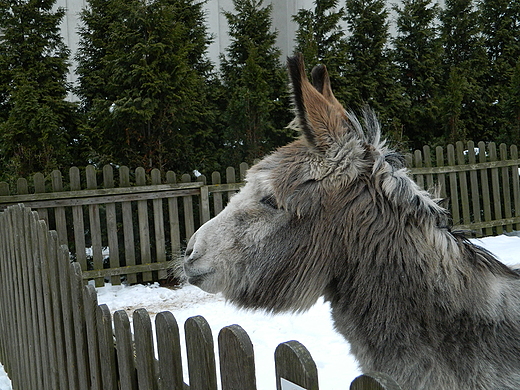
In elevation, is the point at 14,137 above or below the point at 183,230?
above

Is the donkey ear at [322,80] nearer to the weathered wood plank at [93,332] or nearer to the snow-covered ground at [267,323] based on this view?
the snow-covered ground at [267,323]

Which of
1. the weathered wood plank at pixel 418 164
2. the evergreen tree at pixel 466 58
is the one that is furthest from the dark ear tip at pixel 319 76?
the evergreen tree at pixel 466 58

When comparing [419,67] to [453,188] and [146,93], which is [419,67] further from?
[146,93]

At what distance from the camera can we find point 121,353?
1844 mm

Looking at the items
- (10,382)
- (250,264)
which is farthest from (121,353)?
(10,382)

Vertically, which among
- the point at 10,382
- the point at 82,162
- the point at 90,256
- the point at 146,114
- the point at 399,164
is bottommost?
the point at 10,382

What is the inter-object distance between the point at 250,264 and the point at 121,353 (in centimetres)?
64

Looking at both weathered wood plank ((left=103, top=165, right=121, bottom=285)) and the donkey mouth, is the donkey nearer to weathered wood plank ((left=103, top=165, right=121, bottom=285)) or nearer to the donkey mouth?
the donkey mouth

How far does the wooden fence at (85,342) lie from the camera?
3.80ft

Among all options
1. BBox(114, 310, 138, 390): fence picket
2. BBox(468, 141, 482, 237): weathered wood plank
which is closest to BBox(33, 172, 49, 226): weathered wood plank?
BBox(114, 310, 138, 390): fence picket

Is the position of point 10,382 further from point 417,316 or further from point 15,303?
point 417,316

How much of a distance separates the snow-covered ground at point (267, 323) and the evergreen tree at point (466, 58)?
4.53m

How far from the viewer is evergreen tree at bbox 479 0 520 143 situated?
1095cm

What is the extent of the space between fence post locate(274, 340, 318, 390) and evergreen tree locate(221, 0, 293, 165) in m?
6.65
